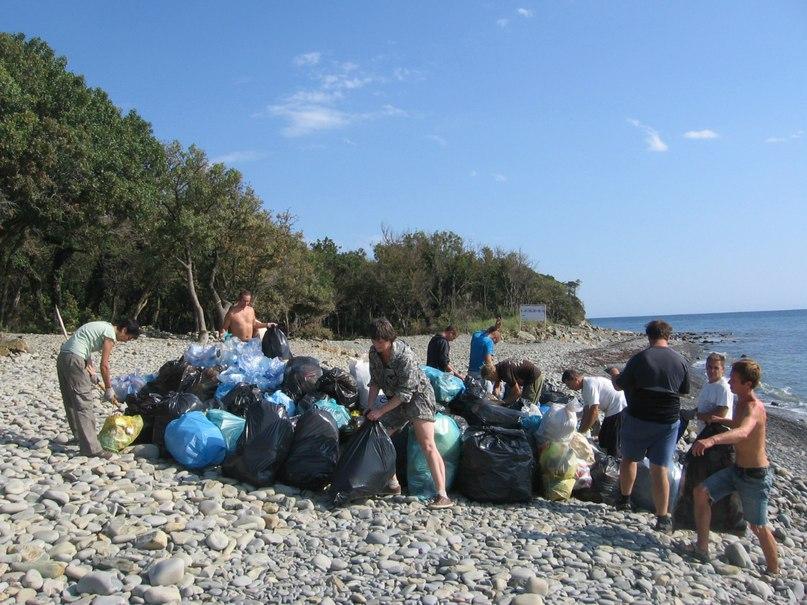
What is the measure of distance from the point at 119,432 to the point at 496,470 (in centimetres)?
332

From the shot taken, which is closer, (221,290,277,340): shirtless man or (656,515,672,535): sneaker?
(656,515,672,535): sneaker

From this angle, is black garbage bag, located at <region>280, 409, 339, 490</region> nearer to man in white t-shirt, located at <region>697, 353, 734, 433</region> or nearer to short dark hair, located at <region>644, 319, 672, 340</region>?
short dark hair, located at <region>644, 319, 672, 340</region>

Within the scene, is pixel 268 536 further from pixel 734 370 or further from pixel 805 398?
pixel 805 398

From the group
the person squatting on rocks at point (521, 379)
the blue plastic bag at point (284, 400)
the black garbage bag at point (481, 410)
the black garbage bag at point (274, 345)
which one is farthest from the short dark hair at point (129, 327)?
the person squatting on rocks at point (521, 379)

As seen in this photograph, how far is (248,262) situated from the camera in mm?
24984

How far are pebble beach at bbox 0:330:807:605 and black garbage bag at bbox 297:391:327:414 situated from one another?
1.26m

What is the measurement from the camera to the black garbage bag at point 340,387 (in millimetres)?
7113

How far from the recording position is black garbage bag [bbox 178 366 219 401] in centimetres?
716

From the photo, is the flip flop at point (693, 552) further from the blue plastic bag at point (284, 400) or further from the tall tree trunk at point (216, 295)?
the tall tree trunk at point (216, 295)

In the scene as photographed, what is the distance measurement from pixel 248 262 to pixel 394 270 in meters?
14.9

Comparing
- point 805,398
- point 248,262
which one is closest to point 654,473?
point 805,398

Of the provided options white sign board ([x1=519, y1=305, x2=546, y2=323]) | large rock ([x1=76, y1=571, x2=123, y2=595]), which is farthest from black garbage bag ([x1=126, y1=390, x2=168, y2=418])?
white sign board ([x1=519, y1=305, x2=546, y2=323])

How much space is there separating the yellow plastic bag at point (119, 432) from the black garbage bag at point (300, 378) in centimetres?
164

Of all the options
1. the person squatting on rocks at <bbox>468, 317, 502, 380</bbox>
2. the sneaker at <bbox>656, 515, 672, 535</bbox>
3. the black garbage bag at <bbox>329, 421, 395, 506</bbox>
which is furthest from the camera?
the person squatting on rocks at <bbox>468, 317, 502, 380</bbox>
